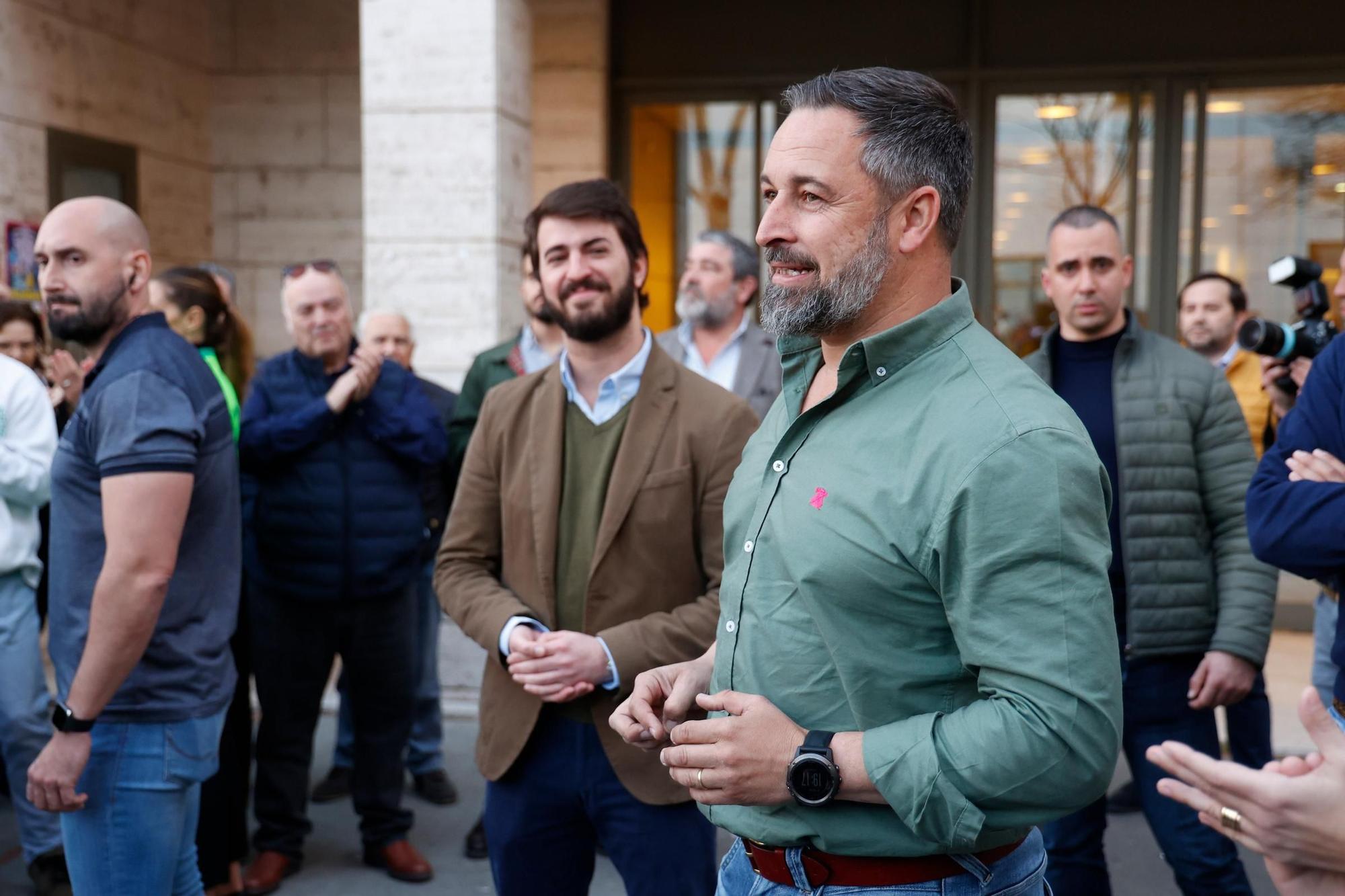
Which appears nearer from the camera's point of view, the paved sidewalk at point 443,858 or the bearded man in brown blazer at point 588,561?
the bearded man in brown blazer at point 588,561

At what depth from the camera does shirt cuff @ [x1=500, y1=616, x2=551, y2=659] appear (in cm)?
296

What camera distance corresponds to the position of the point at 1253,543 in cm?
289

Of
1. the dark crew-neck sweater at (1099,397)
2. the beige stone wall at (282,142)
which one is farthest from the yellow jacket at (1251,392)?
the beige stone wall at (282,142)

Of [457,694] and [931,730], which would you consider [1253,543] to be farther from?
[457,694]

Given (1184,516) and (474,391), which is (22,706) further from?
(1184,516)

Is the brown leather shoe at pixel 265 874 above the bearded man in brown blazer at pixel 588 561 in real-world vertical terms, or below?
below

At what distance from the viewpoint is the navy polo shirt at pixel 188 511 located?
293cm

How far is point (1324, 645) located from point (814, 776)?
317 centimetres

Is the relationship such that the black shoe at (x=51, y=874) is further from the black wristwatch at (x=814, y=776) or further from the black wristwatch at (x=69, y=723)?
the black wristwatch at (x=814, y=776)

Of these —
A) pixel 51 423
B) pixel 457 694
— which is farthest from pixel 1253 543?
pixel 457 694

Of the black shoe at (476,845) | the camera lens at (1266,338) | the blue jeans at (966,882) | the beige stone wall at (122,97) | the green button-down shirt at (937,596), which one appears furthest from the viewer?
the beige stone wall at (122,97)

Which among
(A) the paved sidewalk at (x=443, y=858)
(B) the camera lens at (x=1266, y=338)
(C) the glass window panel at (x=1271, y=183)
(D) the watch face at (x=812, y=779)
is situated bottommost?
(A) the paved sidewalk at (x=443, y=858)

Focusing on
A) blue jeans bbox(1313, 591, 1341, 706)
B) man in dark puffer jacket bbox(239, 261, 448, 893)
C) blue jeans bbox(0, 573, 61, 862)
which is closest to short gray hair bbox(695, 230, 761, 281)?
man in dark puffer jacket bbox(239, 261, 448, 893)

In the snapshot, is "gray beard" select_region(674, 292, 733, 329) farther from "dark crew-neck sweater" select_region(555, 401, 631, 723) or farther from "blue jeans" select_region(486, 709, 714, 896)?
"blue jeans" select_region(486, 709, 714, 896)
